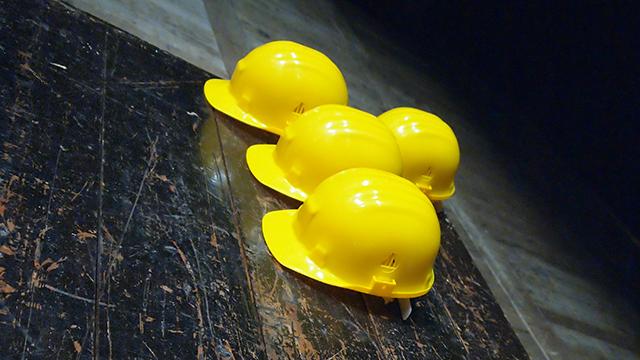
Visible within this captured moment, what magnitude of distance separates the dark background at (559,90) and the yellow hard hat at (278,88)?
293cm

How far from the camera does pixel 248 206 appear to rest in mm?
2695

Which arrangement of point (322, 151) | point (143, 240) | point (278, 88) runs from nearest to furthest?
point (143, 240) < point (322, 151) < point (278, 88)

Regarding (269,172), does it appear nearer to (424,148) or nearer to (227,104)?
(227,104)

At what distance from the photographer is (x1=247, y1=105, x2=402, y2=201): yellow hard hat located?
2828mm

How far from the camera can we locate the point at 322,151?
9.27 feet

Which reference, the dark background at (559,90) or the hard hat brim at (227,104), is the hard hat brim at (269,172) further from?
the dark background at (559,90)

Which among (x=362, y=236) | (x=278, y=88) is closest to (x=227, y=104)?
(x=278, y=88)

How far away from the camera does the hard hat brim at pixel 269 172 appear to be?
9.37 feet

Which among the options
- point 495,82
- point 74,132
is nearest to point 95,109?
point 74,132

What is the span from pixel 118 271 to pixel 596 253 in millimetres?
4247

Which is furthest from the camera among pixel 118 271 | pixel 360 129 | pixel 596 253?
pixel 596 253

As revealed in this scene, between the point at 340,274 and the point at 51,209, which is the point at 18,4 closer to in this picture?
the point at 51,209

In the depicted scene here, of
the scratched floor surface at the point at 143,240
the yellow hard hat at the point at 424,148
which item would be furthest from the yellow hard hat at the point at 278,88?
the yellow hard hat at the point at 424,148

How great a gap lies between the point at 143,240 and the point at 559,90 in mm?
5399
